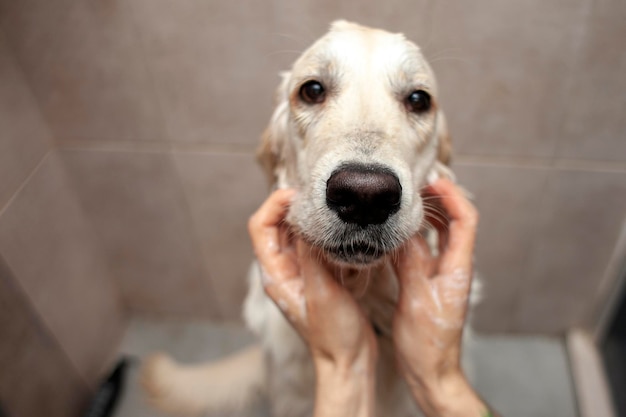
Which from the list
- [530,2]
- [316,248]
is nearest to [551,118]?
[530,2]

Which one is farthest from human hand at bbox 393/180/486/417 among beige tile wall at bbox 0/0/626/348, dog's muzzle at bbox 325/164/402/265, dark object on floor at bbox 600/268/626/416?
dark object on floor at bbox 600/268/626/416

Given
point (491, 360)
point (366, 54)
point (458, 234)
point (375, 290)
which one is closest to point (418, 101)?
point (366, 54)

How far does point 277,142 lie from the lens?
105 centimetres

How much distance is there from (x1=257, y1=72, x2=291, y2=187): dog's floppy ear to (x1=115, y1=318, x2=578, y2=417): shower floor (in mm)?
903

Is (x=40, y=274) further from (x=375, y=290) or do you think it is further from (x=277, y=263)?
(x=375, y=290)

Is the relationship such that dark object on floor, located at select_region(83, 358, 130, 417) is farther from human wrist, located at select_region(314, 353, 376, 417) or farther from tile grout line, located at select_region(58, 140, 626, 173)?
human wrist, located at select_region(314, 353, 376, 417)

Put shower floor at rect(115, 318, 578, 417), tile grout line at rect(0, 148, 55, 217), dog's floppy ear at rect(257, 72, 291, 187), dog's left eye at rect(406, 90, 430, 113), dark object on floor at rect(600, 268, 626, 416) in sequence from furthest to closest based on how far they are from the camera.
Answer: shower floor at rect(115, 318, 578, 417) → dark object on floor at rect(600, 268, 626, 416) → tile grout line at rect(0, 148, 55, 217) → dog's floppy ear at rect(257, 72, 291, 187) → dog's left eye at rect(406, 90, 430, 113)

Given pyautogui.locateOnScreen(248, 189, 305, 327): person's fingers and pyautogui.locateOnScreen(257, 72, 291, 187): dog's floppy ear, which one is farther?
pyautogui.locateOnScreen(257, 72, 291, 187): dog's floppy ear

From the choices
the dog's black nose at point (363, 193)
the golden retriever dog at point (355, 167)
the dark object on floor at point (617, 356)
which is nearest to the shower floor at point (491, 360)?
the dark object on floor at point (617, 356)

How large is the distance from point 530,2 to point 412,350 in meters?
0.82

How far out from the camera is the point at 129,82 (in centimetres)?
128

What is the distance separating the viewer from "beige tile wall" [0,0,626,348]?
1.11 metres

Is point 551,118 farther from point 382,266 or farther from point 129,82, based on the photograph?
point 129,82

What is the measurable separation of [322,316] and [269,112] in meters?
0.68
